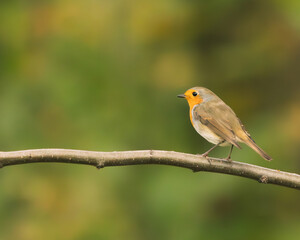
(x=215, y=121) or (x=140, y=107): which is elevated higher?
(x=140, y=107)

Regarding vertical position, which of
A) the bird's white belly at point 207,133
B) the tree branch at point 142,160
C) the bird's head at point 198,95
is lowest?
the tree branch at point 142,160

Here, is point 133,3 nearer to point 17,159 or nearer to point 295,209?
point 295,209

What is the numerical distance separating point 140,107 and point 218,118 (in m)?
3.10

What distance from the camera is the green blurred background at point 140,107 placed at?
285 inches

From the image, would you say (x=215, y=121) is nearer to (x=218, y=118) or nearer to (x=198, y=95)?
(x=218, y=118)

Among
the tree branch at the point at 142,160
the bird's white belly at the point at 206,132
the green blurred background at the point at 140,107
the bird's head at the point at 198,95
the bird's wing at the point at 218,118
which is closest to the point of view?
the tree branch at the point at 142,160

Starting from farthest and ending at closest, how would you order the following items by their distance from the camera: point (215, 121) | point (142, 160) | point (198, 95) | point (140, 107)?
point (140, 107) → point (198, 95) → point (215, 121) → point (142, 160)

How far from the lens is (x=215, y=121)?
177 inches

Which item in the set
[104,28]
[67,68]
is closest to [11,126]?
[67,68]

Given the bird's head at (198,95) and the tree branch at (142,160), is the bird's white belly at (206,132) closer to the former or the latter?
the bird's head at (198,95)

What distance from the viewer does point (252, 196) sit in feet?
23.9

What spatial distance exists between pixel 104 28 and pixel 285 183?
469 centimetres

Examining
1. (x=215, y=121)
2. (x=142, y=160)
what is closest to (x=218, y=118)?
(x=215, y=121)

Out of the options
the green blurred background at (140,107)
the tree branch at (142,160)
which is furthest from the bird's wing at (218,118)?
the green blurred background at (140,107)
